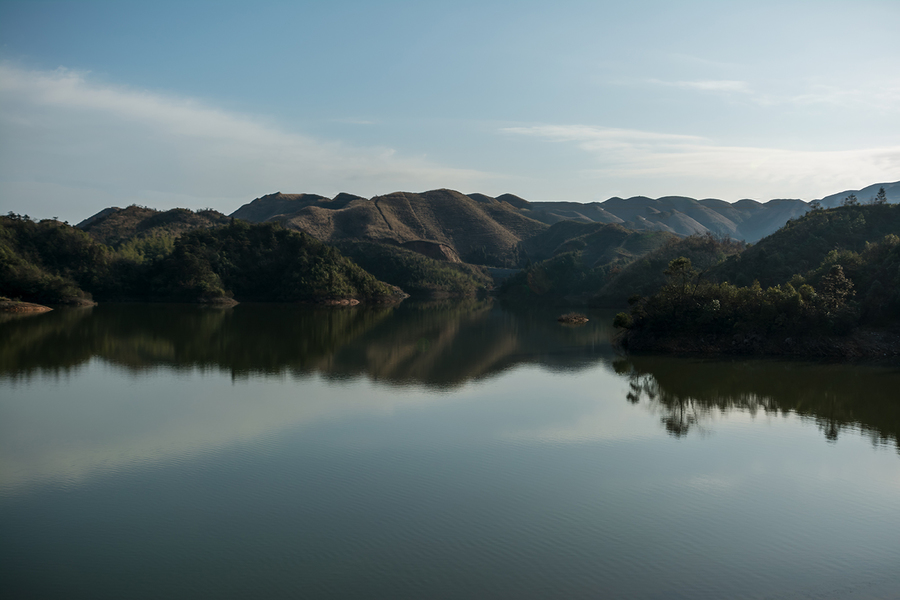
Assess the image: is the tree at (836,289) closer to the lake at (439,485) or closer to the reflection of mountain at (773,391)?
the reflection of mountain at (773,391)

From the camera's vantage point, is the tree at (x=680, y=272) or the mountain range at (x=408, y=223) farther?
the mountain range at (x=408, y=223)

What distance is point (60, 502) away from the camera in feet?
32.2

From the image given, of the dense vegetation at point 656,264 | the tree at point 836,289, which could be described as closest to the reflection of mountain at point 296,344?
the tree at point 836,289

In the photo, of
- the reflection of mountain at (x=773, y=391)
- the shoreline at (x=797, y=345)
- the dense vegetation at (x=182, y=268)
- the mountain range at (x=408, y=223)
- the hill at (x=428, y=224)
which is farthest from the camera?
the hill at (x=428, y=224)

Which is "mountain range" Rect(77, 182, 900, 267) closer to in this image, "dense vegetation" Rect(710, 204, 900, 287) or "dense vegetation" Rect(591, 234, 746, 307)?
"dense vegetation" Rect(591, 234, 746, 307)

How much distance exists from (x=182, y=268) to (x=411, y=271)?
1502 inches

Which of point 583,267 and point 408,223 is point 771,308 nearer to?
point 583,267

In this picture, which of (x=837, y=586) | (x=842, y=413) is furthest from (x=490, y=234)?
(x=837, y=586)

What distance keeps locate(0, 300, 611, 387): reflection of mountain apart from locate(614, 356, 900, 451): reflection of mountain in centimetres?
479

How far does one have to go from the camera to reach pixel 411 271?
3912 inches

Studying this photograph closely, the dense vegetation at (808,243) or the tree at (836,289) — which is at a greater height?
the dense vegetation at (808,243)

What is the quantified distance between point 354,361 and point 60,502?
16325 millimetres

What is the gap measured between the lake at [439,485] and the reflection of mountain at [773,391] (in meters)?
0.13

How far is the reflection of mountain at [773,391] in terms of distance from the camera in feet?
53.4
